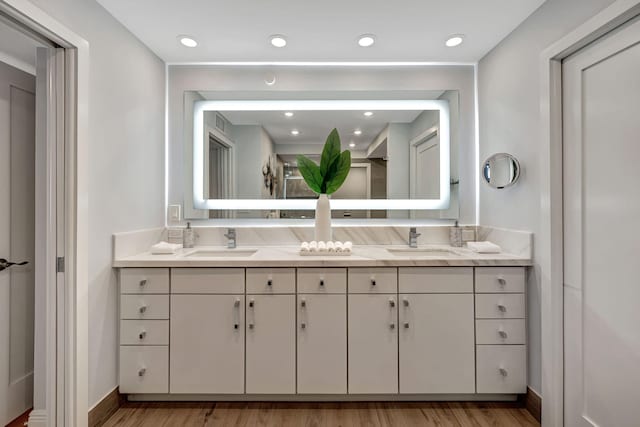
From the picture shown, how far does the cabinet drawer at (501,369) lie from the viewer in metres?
1.90

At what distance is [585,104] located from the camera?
1562 mm

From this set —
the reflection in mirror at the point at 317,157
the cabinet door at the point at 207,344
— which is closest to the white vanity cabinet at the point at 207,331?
the cabinet door at the point at 207,344

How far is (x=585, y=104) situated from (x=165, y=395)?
274cm

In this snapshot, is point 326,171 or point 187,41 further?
point 326,171

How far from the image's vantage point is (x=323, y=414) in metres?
1.88

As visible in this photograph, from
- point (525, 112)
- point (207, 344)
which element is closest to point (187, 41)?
point (207, 344)

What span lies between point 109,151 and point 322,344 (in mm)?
1635

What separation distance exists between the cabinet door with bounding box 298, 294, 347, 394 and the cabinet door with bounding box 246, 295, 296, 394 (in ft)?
0.19

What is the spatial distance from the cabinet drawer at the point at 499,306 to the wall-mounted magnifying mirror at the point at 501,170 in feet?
2.25

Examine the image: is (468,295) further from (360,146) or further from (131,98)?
(131,98)

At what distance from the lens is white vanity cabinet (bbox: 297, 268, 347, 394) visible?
1.91 m

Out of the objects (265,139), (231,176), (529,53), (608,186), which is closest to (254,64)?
(265,139)

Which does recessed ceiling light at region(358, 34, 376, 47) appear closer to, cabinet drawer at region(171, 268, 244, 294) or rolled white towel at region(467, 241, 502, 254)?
rolled white towel at region(467, 241, 502, 254)

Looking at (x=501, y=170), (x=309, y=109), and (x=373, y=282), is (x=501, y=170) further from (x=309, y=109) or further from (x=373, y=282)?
(x=309, y=109)
